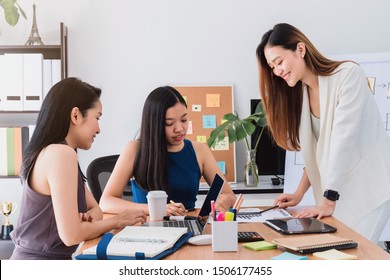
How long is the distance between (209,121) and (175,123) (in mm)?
1424

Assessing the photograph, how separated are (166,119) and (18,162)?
5.05 feet

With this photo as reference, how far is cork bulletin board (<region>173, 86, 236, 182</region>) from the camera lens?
10.8 feet

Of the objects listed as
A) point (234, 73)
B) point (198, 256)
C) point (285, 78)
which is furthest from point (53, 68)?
point (198, 256)

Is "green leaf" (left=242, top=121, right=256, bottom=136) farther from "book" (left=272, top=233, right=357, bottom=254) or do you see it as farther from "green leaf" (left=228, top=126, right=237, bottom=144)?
"book" (left=272, top=233, right=357, bottom=254)

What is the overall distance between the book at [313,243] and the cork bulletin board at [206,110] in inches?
80.9

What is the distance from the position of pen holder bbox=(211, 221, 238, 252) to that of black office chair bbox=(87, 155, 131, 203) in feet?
3.37

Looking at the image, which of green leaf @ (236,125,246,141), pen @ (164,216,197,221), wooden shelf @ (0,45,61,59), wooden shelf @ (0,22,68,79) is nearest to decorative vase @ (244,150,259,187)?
green leaf @ (236,125,246,141)

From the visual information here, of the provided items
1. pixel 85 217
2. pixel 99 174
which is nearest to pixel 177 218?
pixel 85 217

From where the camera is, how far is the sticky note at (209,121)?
3.30 m

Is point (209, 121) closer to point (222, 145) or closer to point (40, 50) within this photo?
point (222, 145)

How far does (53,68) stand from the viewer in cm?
311

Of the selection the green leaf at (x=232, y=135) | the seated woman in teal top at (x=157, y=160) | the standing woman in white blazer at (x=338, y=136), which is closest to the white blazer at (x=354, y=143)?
the standing woman in white blazer at (x=338, y=136)

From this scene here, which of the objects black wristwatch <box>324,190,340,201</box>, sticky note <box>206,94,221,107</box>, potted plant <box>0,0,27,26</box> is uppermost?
potted plant <box>0,0,27,26</box>
